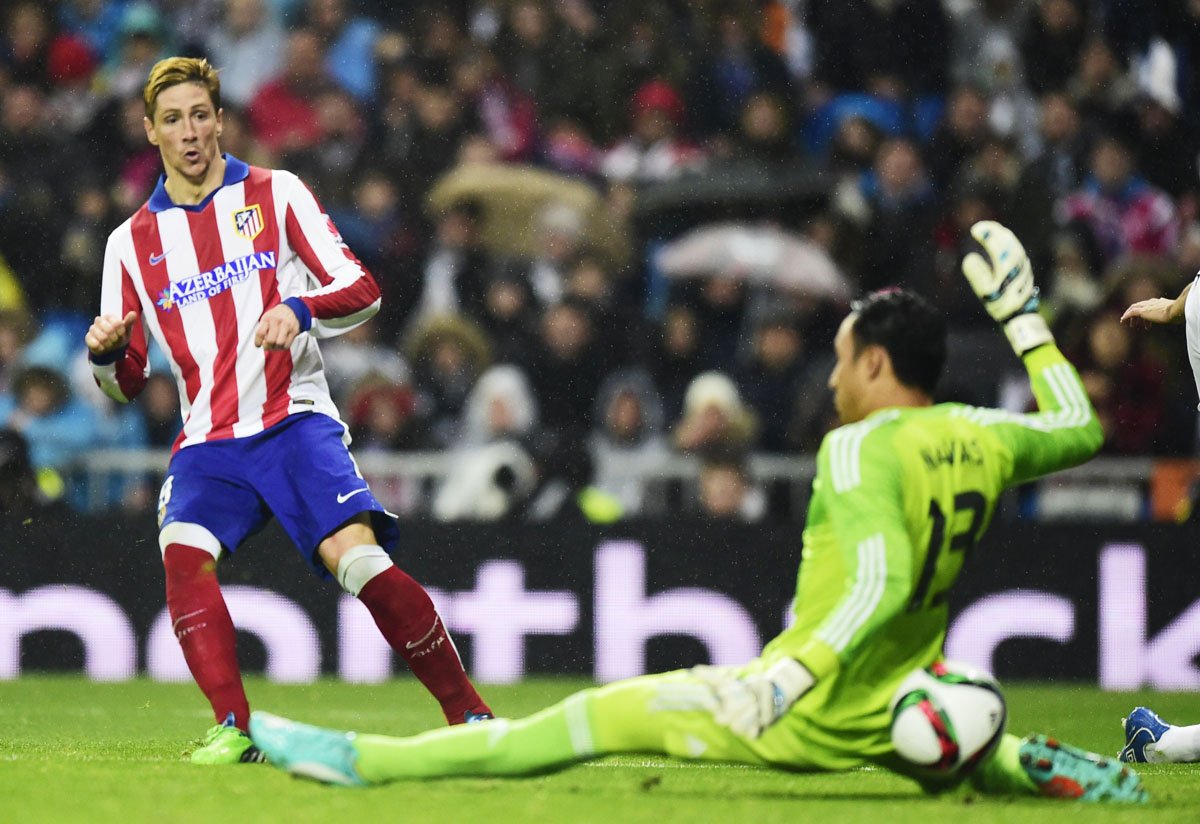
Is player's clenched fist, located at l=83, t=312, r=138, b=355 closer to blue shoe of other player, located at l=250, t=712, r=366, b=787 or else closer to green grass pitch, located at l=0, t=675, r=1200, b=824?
green grass pitch, located at l=0, t=675, r=1200, b=824

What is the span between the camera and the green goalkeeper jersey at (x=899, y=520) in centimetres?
399

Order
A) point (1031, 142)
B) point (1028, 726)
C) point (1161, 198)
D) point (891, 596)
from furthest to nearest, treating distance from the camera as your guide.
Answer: point (1031, 142)
point (1161, 198)
point (1028, 726)
point (891, 596)

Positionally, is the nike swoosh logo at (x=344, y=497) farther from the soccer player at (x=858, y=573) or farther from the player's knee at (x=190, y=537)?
the soccer player at (x=858, y=573)

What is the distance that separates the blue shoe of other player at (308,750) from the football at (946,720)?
47.6 inches

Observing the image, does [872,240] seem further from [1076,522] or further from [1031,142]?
[1076,522]

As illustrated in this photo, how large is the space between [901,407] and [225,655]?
7.28 feet

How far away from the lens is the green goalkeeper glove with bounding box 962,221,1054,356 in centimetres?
436

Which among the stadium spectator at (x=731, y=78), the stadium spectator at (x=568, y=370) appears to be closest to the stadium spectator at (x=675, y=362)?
the stadium spectator at (x=568, y=370)

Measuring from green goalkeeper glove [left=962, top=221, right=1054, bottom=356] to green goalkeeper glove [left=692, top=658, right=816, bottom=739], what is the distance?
100 cm

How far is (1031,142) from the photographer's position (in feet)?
38.6

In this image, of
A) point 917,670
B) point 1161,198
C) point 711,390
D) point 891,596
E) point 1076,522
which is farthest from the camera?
point 1161,198

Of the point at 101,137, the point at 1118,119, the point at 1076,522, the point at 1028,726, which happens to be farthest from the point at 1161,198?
the point at 101,137

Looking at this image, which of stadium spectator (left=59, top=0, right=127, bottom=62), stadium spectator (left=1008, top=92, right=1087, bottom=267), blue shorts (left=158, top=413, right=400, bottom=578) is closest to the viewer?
blue shorts (left=158, top=413, right=400, bottom=578)

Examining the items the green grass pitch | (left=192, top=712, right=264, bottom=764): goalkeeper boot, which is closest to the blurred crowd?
the green grass pitch
